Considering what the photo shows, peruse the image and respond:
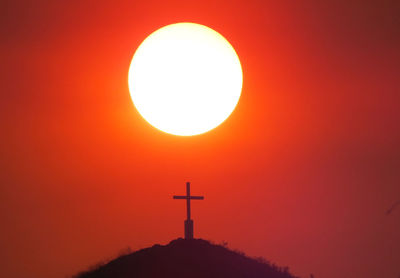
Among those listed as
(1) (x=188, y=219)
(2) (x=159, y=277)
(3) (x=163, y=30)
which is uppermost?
(3) (x=163, y=30)

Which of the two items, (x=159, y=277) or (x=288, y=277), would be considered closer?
(x=159, y=277)

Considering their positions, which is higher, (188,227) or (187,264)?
(188,227)

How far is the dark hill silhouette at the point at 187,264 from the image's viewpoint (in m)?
15.4

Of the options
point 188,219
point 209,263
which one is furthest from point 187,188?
point 209,263

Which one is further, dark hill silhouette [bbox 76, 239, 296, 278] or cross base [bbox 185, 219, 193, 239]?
cross base [bbox 185, 219, 193, 239]

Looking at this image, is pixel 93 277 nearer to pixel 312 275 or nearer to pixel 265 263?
pixel 265 263

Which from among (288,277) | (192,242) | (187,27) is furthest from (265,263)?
(187,27)

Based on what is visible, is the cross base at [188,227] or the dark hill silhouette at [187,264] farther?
the cross base at [188,227]

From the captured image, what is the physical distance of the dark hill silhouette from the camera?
1541 centimetres

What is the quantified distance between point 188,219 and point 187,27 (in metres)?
3.98

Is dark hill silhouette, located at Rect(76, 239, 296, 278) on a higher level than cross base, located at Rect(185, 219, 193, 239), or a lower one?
lower

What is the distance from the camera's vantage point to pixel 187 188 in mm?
15922

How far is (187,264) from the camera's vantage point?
50.9ft

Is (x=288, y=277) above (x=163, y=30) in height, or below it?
below
